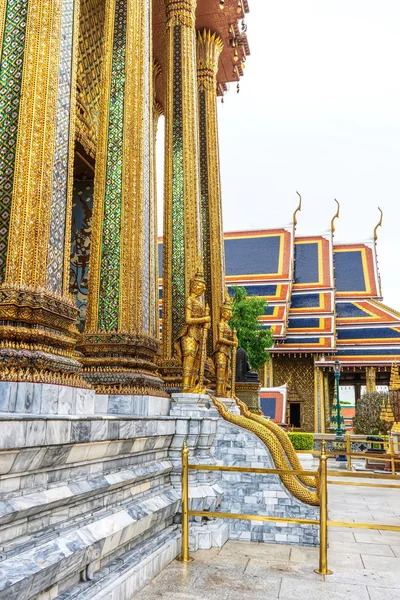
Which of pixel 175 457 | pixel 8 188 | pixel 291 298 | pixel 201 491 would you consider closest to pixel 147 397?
pixel 175 457

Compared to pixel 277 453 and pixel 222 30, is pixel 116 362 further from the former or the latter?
pixel 222 30

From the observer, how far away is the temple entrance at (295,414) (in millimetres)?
25253

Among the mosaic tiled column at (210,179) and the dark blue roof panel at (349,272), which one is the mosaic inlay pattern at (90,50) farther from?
the dark blue roof panel at (349,272)

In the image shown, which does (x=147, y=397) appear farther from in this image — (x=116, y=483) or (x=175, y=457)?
(x=116, y=483)

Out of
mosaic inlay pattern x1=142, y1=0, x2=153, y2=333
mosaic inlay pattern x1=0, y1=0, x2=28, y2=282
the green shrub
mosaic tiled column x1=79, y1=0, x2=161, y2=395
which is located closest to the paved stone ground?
mosaic tiled column x1=79, y1=0, x2=161, y2=395

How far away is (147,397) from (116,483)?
5.33 ft

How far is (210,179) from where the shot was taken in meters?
10.8

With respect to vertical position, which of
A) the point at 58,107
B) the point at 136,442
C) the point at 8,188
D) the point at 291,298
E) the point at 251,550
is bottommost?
the point at 251,550

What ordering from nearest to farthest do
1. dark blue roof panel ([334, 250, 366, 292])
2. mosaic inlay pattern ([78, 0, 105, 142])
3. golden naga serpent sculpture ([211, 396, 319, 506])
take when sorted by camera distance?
golden naga serpent sculpture ([211, 396, 319, 506]) → mosaic inlay pattern ([78, 0, 105, 142]) → dark blue roof panel ([334, 250, 366, 292])

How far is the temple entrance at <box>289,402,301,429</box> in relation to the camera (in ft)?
82.9

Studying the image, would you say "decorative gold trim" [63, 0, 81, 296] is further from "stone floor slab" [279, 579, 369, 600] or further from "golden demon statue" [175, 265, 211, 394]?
"stone floor slab" [279, 579, 369, 600]

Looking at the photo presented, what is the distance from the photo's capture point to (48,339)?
11.7ft

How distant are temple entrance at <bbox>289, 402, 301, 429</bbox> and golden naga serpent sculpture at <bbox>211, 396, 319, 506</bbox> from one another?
63.4 feet

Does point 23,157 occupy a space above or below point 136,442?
above
